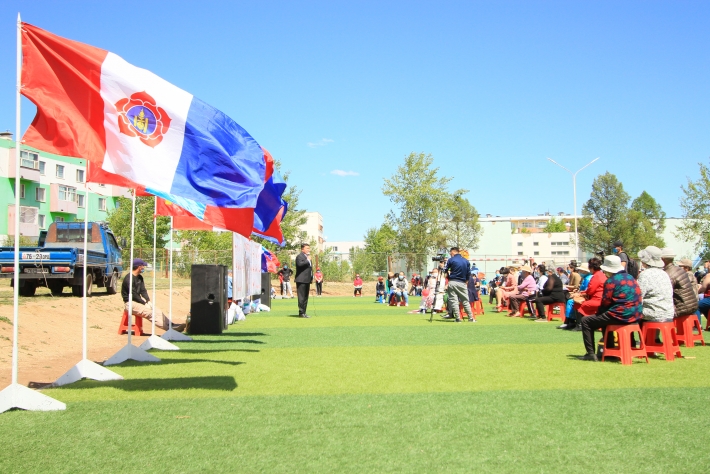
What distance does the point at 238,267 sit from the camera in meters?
17.1

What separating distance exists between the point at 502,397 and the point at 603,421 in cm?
134

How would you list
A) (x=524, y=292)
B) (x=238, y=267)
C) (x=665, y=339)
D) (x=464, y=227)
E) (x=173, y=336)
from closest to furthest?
(x=665, y=339) → (x=173, y=336) → (x=238, y=267) → (x=524, y=292) → (x=464, y=227)

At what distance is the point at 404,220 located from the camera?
56.6 metres

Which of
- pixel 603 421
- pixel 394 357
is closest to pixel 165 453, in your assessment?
pixel 603 421

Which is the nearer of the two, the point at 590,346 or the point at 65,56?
the point at 65,56

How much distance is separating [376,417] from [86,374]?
13.5 ft

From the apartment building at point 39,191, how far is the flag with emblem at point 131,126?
52.7m

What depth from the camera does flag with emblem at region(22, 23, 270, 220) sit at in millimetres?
7266

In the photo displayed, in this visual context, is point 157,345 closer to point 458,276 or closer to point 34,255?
point 458,276

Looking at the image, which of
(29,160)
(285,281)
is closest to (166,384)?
(285,281)

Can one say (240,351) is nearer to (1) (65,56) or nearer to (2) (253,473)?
(1) (65,56)

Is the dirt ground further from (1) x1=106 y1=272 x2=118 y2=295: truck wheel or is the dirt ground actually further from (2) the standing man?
(2) the standing man

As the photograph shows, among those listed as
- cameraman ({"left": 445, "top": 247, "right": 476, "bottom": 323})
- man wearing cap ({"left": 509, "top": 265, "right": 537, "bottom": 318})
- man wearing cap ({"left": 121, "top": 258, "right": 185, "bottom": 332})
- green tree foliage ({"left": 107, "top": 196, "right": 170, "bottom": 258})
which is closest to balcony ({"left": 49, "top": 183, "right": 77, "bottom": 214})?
green tree foliage ({"left": 107, "top": 196, "right": 170, "bottom": 258})

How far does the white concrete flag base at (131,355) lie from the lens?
1030cm
